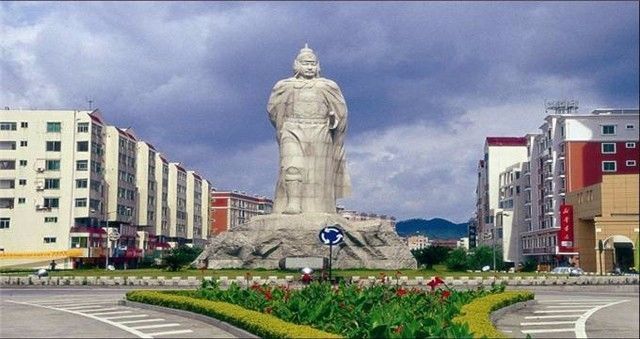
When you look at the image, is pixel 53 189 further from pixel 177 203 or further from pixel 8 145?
pixel 177 203

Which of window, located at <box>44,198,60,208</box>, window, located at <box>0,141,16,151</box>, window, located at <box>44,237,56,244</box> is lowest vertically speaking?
window, located at <box>44,237,56,244</box>

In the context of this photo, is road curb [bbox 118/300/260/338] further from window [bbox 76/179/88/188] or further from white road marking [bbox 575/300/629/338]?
window [bbox 76/179/88/188]

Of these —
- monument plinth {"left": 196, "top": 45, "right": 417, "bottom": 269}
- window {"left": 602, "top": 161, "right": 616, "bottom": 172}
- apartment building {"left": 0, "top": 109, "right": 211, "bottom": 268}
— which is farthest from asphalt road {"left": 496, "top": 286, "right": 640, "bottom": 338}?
apartment building {"left": 0, "top": 109, "right": 211, "bottom": 268}

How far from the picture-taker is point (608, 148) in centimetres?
7862

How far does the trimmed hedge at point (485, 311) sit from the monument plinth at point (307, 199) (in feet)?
93.1

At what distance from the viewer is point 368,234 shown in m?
57.2

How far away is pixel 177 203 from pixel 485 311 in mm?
109661

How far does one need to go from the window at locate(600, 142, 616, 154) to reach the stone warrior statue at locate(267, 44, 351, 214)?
100 feet

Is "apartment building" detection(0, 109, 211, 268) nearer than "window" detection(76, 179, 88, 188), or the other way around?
"apartment building" detection(0, 109, 211, 268)

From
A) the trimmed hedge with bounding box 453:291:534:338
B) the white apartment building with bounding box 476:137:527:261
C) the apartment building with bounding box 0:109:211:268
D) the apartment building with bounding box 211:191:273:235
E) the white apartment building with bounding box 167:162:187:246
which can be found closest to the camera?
the trimmed hedge with bounding box 453:291:534:338

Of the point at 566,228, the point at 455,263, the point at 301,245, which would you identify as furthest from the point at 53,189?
the point at 566,228

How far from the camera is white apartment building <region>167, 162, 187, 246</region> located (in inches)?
4870

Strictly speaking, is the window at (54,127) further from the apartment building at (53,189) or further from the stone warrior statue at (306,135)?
the stone warrior statue at (306,135)

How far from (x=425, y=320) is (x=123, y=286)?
31.3 meters
